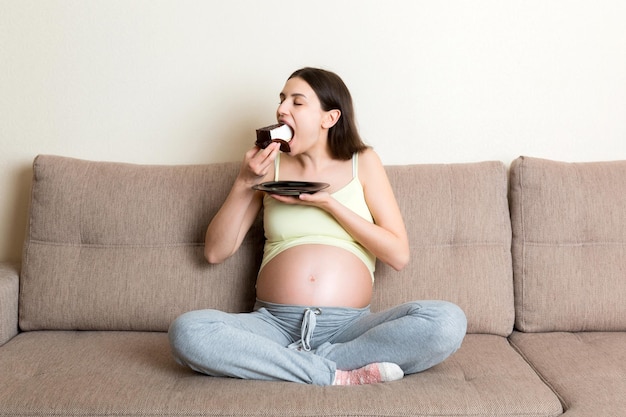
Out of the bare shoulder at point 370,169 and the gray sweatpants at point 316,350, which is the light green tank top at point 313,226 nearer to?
the bare shoulder at point 370,169

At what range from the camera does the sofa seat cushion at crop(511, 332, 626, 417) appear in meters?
1.72

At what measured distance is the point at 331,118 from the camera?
7.55 feet

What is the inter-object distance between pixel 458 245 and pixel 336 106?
566 millimetres

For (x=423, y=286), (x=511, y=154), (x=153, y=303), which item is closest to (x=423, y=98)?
(x=511, y=154)

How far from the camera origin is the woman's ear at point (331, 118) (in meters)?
2.29

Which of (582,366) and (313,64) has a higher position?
(313,64)

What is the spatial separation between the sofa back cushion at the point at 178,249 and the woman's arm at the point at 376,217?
0.12 metres

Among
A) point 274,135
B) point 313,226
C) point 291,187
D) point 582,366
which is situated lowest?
point 582,366

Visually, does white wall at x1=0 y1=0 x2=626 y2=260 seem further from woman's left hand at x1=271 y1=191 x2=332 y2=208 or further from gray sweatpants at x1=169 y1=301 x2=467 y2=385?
gray sweatpants at x1=169 y1=301 x2=467 y2=385

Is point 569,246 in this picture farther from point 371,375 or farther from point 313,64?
point 313,64

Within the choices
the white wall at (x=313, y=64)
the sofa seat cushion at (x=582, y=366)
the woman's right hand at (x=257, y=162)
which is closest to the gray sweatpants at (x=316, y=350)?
the sofa seat cushion at (x=582, y=366)

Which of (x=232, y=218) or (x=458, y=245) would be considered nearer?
(x=232, y=218)

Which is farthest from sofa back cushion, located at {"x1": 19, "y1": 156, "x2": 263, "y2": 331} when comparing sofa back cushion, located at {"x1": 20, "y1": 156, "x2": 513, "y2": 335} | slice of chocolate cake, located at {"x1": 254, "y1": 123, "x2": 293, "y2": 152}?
slice of chocolate cake, located at {"x1": 254, "y1": 123, "x2": 293, "y2": 152}

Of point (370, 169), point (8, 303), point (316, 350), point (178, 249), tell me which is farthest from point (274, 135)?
point (8, 303)
